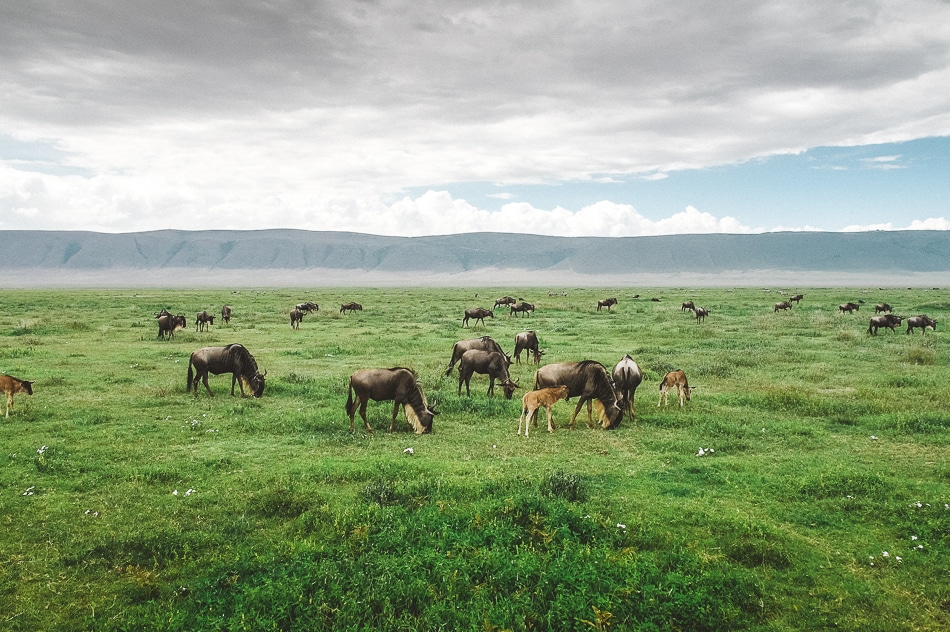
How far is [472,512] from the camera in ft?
28.9

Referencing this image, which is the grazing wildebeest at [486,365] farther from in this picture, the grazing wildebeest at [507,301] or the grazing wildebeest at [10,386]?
the grazing wildebeest at [507,301]

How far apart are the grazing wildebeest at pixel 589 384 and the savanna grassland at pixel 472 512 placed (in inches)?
21.0

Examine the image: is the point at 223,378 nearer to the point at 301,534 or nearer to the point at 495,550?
the point at 301,534

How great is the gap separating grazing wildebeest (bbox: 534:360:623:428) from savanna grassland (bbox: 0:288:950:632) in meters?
0.53

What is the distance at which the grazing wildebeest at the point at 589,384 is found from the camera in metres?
14.4

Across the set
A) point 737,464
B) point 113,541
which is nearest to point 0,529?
point 113,541

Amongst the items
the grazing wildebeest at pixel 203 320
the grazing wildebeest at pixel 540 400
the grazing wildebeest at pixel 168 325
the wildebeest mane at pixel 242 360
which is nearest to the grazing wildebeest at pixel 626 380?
the grazing wildebeest at pixel 540 400

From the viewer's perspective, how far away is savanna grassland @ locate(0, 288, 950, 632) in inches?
258

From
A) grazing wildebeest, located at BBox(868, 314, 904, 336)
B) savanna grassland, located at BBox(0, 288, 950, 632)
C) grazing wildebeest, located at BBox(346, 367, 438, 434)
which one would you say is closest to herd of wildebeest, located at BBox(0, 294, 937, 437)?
grazing wildebeest, located at BBox(346, 367, 438, 434)

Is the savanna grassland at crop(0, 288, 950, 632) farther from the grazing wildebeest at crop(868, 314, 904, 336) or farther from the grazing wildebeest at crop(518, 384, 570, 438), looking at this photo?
the grazing wildebeest at crop(868, 314, 904, 336)

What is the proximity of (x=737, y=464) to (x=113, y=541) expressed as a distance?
11.1 metres

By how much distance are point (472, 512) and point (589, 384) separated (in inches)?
266

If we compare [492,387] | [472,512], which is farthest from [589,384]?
[472,512]

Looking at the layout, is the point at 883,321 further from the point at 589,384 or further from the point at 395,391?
the point at 395,391
